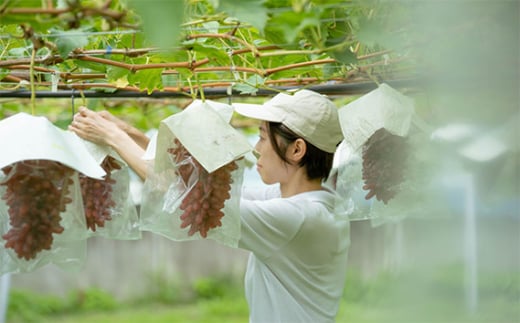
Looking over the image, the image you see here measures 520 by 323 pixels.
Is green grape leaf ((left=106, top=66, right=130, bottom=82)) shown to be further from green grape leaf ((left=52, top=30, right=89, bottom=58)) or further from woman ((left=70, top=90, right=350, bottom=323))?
green grape leaf ((left=52, top=30, right=89, bottom=58))

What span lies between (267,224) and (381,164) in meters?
0.39

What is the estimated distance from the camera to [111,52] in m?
1.55

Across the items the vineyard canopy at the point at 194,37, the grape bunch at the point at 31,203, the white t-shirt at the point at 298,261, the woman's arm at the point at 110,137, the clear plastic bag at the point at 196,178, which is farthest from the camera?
the white t-shirt at the point at 298,261

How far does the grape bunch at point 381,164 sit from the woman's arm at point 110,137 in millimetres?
487

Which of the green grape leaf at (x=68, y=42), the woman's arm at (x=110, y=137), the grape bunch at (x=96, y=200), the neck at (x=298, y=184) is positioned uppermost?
the green grape leaf at (x=68, y=42)

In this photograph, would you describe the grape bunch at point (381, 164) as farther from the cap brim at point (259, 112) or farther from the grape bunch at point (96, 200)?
the grape bunch at point (96, 200)

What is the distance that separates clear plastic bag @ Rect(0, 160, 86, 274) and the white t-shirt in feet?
1.71

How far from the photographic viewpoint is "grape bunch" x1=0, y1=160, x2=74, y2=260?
4.35ft

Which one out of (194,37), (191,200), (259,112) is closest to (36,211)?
(191,200)

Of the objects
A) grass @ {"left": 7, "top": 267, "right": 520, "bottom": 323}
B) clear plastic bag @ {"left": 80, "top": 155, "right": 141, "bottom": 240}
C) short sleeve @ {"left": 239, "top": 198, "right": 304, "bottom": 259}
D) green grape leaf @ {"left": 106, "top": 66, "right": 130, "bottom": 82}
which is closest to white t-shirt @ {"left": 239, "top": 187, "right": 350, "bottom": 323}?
short sleeve @ {"left": 239, "top": 198, "right": 304, "bottom": 259}

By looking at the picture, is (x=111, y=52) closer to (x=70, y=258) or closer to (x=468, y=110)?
(x=70, y=258)

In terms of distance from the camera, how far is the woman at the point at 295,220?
1828 mm

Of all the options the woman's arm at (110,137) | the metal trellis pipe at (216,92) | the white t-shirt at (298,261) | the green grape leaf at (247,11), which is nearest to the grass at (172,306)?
the white t-shirt at (298,261)

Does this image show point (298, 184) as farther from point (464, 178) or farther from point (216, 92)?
point (464, 178)
